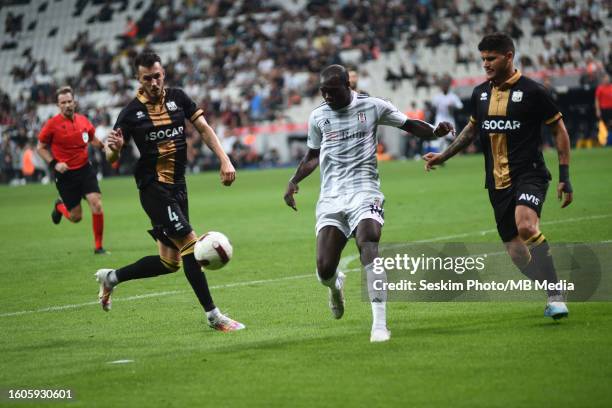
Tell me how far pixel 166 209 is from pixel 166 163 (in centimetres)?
47

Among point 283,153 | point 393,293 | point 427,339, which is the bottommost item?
point 283,153

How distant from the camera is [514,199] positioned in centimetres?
909

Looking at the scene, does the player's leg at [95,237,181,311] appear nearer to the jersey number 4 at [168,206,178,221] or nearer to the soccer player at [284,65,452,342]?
the jersey number 4 at [168,206,178,221]

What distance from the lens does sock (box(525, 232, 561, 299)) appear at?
8.88 metres

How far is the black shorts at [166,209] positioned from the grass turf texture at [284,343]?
0.87 metres

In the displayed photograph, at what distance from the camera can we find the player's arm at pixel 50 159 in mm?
16859

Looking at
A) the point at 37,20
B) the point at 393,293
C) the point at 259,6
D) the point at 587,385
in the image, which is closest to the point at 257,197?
the point at 393,293

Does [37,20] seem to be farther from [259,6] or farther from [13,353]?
[13,353]

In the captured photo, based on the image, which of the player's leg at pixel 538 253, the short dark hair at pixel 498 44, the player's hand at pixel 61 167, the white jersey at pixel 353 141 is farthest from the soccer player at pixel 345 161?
the player's hand at pixel 61 167

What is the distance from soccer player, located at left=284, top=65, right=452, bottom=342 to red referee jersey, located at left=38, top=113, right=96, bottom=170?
8.84 m

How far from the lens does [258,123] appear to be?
4691 cm

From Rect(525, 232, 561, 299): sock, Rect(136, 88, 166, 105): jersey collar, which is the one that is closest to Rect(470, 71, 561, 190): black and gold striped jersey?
Rect(525, 232, 561, 299): sock

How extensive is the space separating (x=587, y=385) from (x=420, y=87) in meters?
38.5

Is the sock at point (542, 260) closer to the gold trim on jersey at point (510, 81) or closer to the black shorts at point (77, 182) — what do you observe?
the gold trim on jersey at point (510, 81)
